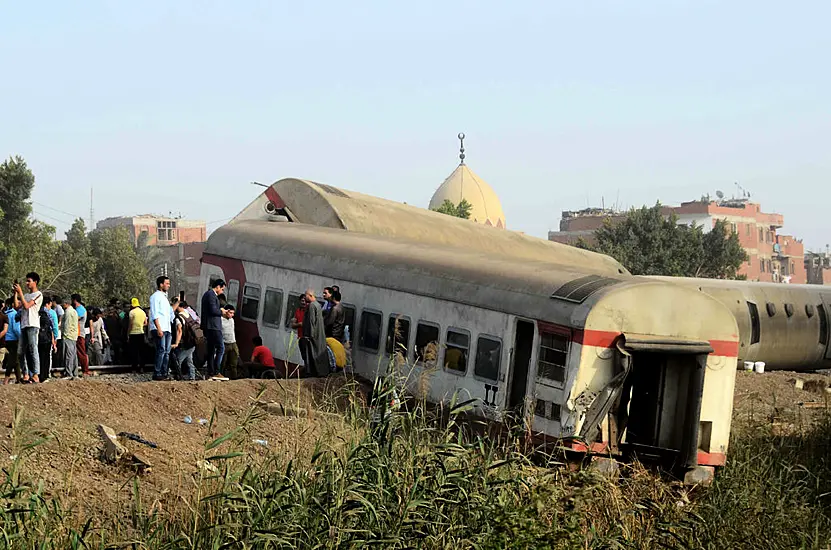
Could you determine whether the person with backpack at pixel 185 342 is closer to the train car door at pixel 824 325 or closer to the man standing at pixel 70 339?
the man standing at pixel 70 339

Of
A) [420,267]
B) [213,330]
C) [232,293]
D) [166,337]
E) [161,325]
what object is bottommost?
[166,337]

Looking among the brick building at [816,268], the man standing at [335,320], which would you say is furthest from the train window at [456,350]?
the brick building at [816,268]

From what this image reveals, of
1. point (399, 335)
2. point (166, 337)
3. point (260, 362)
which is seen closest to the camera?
point (399, 335)

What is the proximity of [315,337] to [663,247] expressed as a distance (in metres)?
61.7

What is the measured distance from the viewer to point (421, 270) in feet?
53.6

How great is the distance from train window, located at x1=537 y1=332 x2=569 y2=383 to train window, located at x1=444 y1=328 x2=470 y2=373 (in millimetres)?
1452

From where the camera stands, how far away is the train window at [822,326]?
99.7 feet

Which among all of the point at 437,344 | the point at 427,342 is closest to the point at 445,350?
the point at 437,344

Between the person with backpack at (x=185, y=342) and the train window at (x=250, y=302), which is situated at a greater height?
the train window at (x=250, y=302)

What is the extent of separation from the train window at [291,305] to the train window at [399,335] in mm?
2426

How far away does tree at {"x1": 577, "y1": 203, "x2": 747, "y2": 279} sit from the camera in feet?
243

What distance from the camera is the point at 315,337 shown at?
54.0 feet

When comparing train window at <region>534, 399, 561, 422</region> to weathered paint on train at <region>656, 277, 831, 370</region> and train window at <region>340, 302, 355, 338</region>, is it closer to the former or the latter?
train window at <region>340, 302, 355, 338</region>

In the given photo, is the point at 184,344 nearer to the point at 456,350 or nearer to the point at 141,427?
the point at 456,350
